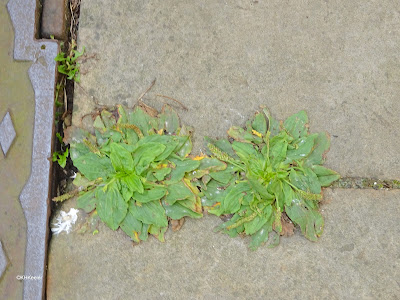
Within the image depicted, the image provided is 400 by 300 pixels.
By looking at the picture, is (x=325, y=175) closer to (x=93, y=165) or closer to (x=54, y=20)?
(x=93, y=165)

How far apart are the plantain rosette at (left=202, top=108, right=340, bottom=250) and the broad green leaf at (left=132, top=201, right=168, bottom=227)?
0.86ft

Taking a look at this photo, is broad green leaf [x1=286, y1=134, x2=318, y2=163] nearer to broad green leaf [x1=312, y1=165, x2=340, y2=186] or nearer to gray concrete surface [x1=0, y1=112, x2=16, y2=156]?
broad green leaf [x1=312, y1=165, x2=340, y2=186]

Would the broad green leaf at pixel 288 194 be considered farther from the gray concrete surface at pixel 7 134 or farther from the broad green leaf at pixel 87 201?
the gray concrete surface at pixel 7 134

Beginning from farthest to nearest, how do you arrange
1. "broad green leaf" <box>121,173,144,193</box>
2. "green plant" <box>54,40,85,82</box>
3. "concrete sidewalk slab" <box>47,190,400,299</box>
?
"green plant" <box>54,40,85,82</box>
"concrete sidewalk slab" <box>47,190,400,299</box>
"broad green leaf" <box>121,173,144,193</box>

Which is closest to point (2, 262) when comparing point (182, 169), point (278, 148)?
point (182, 169)

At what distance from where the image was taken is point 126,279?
216cm

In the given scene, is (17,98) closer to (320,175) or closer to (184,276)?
(184,276)

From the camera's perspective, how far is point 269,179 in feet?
6.83

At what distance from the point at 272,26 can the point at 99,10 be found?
1085 millimetres

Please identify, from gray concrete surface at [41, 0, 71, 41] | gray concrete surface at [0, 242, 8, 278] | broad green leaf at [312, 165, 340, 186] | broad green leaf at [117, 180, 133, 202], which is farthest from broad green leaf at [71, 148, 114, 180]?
broad green leaf at [312, 165, 340, 186]

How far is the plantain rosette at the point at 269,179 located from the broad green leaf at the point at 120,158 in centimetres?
45

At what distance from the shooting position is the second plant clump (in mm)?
2082

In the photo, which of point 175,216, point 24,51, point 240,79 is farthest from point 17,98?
point 240,79

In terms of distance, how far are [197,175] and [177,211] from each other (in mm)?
240
